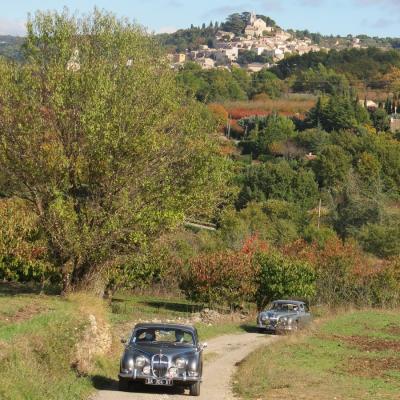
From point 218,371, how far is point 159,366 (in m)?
6.42

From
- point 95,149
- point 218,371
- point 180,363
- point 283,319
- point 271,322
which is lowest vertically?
point 271,322

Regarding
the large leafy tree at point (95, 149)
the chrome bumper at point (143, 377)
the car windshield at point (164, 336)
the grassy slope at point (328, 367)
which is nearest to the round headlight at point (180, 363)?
the chrome bumper at point (143, 377)

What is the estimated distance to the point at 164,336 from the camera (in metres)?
18.4

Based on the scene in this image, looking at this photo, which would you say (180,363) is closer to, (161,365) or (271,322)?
(161,365)

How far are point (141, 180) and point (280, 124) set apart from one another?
114218 millimetres

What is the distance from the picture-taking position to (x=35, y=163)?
27281mm

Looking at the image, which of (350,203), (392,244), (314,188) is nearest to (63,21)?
(392,244)

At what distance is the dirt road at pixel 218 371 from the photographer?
16891mm

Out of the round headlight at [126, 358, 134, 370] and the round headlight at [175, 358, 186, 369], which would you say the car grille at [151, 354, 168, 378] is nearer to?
the round headlight at [175, 358, 186, 369]

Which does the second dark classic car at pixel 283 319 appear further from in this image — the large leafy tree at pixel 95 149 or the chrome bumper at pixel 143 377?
the chrome bumper at pixel 143 377

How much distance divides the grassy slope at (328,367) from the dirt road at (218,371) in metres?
0.46

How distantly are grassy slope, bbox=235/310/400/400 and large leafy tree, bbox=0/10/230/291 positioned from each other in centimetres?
630

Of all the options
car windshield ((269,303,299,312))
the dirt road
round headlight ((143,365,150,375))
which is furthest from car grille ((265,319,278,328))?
round headlight ((143,365,150,375))

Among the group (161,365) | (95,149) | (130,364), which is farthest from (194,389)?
(95,149)
